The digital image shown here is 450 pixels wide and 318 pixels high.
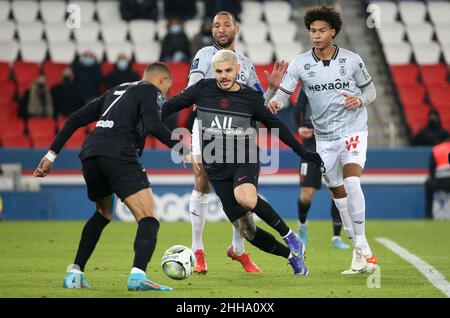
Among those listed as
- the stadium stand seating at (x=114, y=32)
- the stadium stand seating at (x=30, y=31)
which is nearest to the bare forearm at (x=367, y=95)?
the stadium stand seating at (x=114, y=32)

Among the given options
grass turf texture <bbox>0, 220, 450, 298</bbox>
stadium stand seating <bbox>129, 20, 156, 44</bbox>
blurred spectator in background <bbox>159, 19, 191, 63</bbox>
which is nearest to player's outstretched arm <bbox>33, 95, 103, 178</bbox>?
grass turf texture <bbox>0, 220, 450, 298</bbox>

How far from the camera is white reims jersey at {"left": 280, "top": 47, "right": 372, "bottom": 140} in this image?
994 centimetres

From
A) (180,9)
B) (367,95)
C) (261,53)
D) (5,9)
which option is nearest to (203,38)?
(261,53)

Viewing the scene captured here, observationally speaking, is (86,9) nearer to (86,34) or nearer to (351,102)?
(86,34)

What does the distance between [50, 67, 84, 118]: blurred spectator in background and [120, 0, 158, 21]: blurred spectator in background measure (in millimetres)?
2768

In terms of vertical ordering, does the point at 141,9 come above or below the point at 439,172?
above

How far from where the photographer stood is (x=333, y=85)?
9.93m

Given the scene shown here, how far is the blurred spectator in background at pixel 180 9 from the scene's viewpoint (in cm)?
2189

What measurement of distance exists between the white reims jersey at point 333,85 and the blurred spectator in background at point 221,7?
11465 millimetres

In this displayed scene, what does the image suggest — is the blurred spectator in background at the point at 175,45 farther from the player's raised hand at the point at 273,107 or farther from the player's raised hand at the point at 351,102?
the player's raised hand at the point at 351,102

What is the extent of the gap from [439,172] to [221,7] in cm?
606
